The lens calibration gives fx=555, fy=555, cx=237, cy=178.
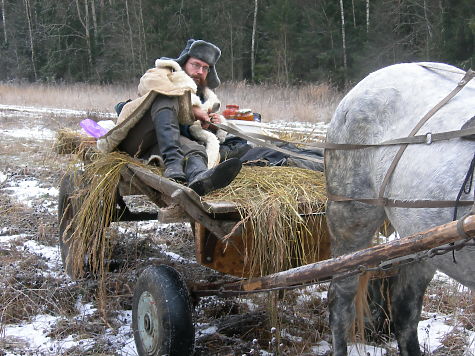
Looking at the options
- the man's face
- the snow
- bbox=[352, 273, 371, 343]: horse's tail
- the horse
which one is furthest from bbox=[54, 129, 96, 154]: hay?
the snow

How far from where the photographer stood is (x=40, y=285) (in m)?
3.87

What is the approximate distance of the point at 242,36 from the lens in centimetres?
2525

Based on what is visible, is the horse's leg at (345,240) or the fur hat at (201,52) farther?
the fur hat at (201,52)

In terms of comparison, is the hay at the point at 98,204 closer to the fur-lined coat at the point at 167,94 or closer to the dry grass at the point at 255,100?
the fur-lined coat at the point at 167,94

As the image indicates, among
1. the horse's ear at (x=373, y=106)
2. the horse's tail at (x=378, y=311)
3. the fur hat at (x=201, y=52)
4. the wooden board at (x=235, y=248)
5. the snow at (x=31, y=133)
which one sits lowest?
the horse's tail at (x=378, y=311)

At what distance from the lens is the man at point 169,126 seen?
3.34 meters

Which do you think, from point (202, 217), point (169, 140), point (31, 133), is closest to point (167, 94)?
point (169, 140)

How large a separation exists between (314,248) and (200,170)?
2.57ft

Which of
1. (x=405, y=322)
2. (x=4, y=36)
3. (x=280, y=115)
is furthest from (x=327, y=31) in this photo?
(x=405, y=322)

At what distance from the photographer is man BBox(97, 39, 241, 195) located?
3338mm

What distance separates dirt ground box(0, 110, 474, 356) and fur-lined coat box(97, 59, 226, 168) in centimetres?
70

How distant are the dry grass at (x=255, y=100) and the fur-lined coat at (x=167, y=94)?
7138 millimetres

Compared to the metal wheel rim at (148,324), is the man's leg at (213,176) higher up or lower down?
higher up

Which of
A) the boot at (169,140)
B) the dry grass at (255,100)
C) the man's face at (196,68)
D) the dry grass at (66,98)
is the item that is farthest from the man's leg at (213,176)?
the dry grass at (66,98)
